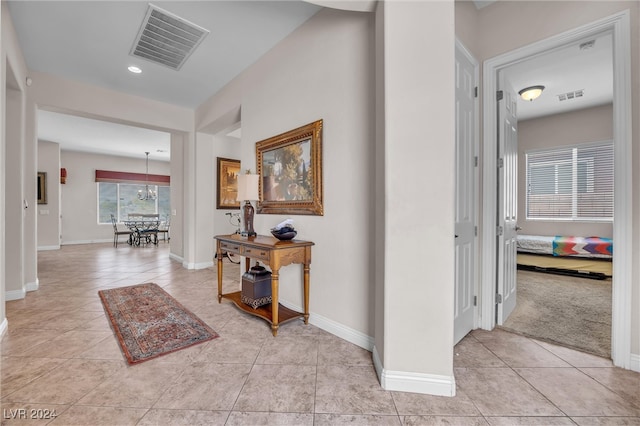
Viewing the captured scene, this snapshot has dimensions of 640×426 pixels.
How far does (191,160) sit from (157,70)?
5.55ft

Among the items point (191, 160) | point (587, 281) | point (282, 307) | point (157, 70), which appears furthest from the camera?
point (191, 160)

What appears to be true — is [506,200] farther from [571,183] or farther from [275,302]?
[571,183]

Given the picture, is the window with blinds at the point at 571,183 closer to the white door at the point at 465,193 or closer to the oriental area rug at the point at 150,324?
the white door at the point at 465,193

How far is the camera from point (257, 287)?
8.84 feet

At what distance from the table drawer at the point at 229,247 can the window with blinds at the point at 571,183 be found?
6062mm

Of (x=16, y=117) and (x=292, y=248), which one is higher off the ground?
(x=16, y=117)

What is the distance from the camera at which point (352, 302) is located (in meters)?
2.29

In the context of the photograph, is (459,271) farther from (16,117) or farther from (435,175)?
(16,117)

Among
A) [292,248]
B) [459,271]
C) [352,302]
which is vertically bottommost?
→ [352,302]

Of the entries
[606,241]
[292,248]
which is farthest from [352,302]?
[606,241]

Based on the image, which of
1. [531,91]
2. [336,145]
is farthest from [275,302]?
[531,91]

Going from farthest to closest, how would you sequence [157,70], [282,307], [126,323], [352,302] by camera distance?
[157,70], [282,307], [126,323], [352,302]

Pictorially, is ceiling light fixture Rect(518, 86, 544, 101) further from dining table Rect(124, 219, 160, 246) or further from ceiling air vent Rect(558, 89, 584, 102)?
dining table Rect(124, 219, 160, 246)

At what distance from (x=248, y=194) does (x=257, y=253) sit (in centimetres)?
76
